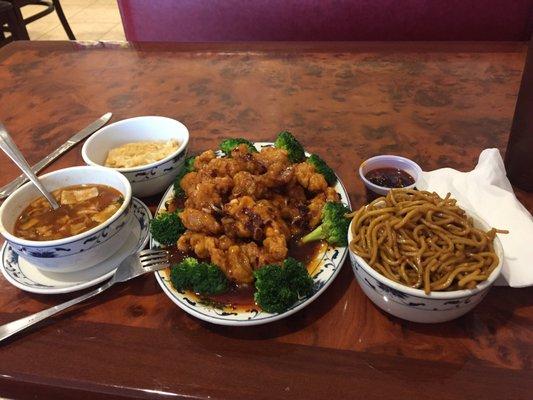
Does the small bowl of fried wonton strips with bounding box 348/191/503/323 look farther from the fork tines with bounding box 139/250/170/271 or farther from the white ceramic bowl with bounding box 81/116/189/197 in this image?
the white ceramic bowl with bounding box 81/116/189/197

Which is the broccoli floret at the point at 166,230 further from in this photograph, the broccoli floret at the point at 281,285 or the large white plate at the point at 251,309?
the broccoli floret at the point at 281,285

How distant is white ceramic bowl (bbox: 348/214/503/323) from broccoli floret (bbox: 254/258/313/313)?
149 millimetres

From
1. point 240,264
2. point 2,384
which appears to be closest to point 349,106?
point 240,264

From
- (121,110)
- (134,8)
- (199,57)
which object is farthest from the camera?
(134,8)

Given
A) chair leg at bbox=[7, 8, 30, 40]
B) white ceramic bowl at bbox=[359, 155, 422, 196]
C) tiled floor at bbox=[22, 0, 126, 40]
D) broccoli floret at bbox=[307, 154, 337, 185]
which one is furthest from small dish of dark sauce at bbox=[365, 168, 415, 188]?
tiled floor at bbox=[22, 0, 126, 40]

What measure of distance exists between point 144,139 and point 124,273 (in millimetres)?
753

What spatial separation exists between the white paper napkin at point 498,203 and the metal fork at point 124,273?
0.93 meters

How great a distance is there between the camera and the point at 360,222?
1310mm

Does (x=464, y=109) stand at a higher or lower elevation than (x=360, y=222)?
lower

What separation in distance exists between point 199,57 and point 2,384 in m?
2.08

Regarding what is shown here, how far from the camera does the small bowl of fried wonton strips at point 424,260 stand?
1.11m

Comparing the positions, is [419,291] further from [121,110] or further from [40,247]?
[121,110]

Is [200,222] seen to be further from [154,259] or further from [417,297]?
[417,297]

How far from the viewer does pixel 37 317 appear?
1.30m
